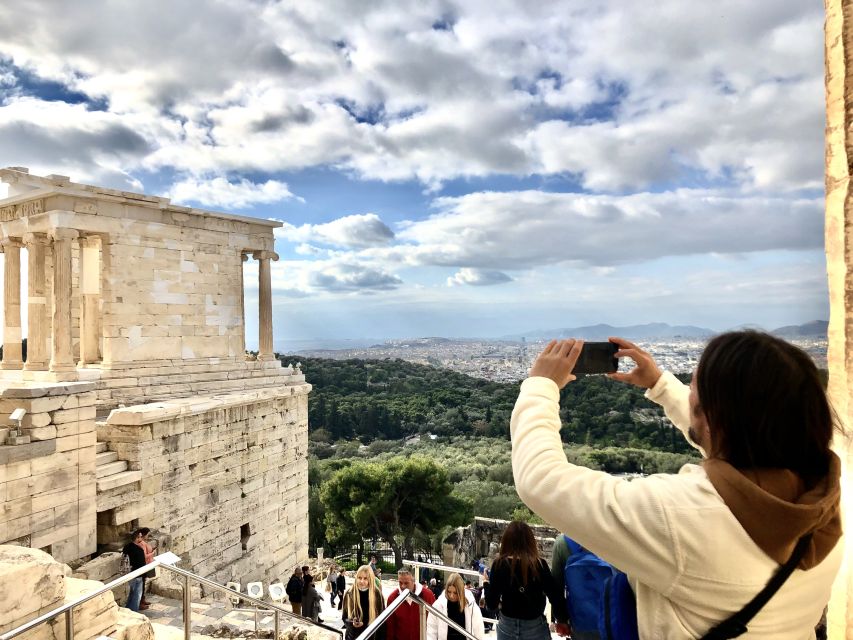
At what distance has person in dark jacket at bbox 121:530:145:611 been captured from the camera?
6.99 meters

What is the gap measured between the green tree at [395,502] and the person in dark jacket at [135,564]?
14.1 metres

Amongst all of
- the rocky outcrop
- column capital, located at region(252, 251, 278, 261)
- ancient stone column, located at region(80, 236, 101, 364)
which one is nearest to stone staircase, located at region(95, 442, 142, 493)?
the rocky outcrop

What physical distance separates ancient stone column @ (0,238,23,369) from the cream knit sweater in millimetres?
13660

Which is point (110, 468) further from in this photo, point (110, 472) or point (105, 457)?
point (105, 457)

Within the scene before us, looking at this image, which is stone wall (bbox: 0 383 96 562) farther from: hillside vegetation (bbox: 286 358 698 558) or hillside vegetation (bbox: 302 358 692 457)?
hillside vegetation (bbox: 302 358 692 457)

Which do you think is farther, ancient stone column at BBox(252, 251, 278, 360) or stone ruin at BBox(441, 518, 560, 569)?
stone ruin at BBox(441, 518, 560, 569)

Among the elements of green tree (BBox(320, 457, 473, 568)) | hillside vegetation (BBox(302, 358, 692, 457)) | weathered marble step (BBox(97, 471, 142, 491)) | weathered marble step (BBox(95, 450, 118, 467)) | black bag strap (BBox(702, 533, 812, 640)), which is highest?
black bag strap (BBox(702, 533, 812, 640))

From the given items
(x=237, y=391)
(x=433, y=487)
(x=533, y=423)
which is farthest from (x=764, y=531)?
(x=433, y=487)

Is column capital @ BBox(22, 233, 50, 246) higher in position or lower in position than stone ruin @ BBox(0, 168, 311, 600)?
higher

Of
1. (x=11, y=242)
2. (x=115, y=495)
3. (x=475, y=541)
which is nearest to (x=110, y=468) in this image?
(x=115, y=495)

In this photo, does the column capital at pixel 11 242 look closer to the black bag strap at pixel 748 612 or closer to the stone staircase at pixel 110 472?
the stone staircase at pixel 110 472

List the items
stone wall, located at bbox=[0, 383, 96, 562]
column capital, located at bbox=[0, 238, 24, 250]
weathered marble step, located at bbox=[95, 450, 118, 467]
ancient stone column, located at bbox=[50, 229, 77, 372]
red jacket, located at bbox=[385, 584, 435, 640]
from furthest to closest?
column capital, located at bbox=[0, 238, 24, 250] → ancient stone column, located at bbox=[50, 229, 77, 372] → weathered marble step, located at bbox=[95, 450, 118, 467] → stone wall, located at bbox=[0, 383, 96, 562] → red jacket, located at bbox=[385, 584, 435, 640]

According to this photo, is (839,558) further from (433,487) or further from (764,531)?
(433,487)

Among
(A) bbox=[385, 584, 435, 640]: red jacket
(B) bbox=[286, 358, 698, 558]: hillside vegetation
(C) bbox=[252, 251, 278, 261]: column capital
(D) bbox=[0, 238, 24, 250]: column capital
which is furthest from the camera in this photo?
(B) bbox=[286, 358, 698, 558]: hillside vegetation
